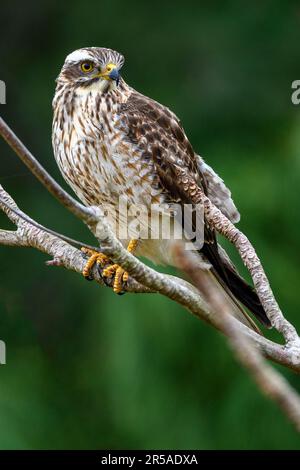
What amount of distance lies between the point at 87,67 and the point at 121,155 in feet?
1.24

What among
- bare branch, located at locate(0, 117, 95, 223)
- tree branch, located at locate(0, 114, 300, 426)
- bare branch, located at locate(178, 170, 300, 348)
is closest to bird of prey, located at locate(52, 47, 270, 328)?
tree branch, located at locate(0, 114, 300, 426)

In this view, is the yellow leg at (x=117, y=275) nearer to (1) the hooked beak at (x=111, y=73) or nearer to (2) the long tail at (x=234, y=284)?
(2) the long tail at (x=234, y=284)

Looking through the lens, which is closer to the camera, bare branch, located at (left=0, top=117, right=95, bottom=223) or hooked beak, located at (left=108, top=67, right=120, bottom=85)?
bare branch, located at (left=0, top=117, right=95, bottom=223)

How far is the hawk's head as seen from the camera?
3639 mm

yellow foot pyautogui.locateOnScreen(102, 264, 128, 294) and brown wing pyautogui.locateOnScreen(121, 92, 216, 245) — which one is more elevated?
brown wing pyautogui.locateOnScreen(121, 92, 216, 245)

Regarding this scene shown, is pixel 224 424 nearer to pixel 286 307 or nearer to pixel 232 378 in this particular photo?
pixel 232 378

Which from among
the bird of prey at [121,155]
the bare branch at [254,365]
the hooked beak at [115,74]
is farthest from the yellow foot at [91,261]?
the bare branch at [254,365]

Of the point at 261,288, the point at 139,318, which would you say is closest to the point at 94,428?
the point at 139,318

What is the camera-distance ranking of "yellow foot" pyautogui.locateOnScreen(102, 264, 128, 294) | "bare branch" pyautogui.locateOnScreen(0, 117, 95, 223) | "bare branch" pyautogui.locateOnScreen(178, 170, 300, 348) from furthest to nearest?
1. "yellow foot" pyautogui.locateOnScreen(102, 264, 128, 294)
2. "bare branch" pyautogui.locateOnScreen(178, 170, 300, 348)
3. "bare branch" pyautogui.locateOnScreen(0, 117, 95, 223)

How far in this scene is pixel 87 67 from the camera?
12.1ft

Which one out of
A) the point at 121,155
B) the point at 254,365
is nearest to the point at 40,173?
the point at 254,365

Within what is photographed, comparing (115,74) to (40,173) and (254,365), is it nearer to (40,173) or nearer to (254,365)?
(40,173)

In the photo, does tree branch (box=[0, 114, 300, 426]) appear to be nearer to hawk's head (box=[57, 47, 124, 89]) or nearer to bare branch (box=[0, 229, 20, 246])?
bare branch (box=[0, 229, 20, 246])

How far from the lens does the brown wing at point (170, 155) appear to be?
138 inches
